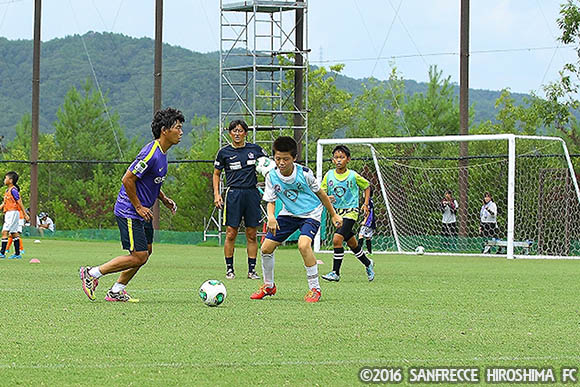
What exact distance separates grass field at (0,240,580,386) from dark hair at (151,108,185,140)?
5.76ft

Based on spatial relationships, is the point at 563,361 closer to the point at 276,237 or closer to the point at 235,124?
the point at 276,237

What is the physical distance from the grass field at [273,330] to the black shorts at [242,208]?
2.66 feet

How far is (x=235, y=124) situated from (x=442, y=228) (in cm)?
1274

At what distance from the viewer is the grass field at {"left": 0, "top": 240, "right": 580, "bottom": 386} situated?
6.42m

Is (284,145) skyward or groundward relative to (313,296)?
skyward

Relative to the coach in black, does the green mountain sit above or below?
above

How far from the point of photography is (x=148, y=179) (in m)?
10.7

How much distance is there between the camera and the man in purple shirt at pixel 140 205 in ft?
34.7

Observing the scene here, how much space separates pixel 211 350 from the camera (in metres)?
7.18

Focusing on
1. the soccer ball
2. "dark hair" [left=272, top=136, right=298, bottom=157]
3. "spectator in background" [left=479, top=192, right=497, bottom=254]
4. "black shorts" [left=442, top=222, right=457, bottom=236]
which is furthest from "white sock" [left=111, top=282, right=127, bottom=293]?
"black shorts" [left=442, top=222, right=457, bottom=236]

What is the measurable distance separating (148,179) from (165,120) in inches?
24.9

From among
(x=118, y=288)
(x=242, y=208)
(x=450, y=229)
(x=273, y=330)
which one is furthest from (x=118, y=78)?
(x=273, y=330)

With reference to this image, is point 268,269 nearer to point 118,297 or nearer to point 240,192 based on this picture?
point 118,297

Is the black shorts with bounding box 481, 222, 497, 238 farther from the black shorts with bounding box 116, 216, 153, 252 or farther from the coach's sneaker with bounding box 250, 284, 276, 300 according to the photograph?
the black shorts with bounding box 116, 216, 153, 252
